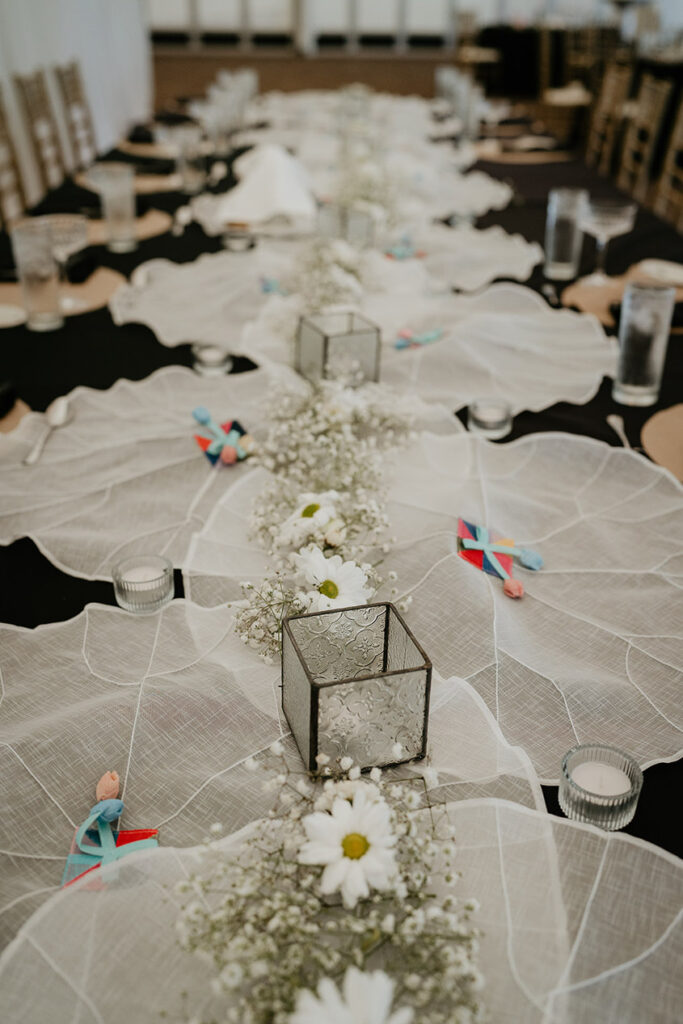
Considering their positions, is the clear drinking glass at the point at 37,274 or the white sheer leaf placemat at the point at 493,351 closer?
the white sheer leaf placemat at the point at 493,351

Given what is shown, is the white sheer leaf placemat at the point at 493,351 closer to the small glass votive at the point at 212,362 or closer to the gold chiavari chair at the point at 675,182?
the small glass votive at the point at 212,362

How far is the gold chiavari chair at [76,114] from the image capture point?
21.4ft

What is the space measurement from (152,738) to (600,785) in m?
0.60

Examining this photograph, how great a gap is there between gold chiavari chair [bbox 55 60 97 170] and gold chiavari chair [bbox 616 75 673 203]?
359 cm

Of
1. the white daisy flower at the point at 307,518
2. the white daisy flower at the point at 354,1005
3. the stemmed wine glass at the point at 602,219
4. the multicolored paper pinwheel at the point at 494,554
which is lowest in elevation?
the multicolored paper pinwheel at the point at 494,554

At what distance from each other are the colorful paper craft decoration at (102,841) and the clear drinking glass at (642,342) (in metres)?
1.74

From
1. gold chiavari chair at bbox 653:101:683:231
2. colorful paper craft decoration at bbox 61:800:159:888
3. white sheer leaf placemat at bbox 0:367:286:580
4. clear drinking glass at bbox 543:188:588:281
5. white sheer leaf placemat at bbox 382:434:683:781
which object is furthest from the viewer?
gold chiavari chair at bbox 653:101:683:231

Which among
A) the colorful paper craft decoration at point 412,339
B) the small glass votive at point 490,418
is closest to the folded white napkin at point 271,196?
the colorful paper craft decoration at point 412,339

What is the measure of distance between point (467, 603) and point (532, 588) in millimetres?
172

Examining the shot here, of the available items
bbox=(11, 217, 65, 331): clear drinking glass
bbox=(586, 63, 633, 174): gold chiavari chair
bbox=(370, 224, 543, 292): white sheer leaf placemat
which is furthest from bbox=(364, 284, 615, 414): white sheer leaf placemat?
bbox=(586, 63, 633, 174): gold chiavari chair

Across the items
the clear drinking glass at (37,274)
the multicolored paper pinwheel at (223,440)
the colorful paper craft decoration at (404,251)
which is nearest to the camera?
the multicolored paper pinwheel at (223,440)

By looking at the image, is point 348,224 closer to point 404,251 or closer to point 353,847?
point 404,251

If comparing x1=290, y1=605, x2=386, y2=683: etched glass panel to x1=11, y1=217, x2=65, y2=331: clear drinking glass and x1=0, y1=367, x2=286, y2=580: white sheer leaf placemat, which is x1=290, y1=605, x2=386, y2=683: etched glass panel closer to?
x1=0, y1=367, x2=286, y2=580: white sheer leaf placemat

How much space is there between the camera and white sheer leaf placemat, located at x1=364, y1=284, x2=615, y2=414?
97.0 inches
